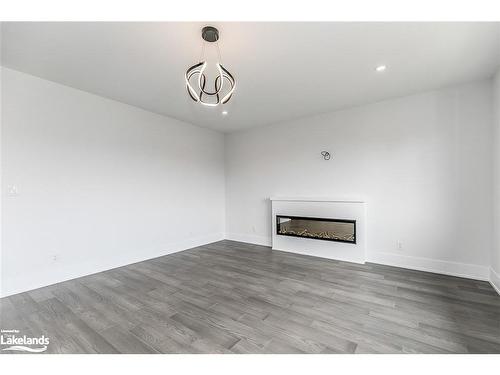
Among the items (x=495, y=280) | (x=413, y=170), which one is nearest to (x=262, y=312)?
(x=495, y=280)

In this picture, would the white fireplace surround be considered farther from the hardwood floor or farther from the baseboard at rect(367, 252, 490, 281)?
the hardwood floor

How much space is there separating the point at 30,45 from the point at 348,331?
4132mm

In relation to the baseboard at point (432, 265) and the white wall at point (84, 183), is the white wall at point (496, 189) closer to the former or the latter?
the baseboard at point (432, 265)

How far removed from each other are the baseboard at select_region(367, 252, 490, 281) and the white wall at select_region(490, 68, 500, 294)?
0.16 m

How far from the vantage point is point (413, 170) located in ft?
11.5

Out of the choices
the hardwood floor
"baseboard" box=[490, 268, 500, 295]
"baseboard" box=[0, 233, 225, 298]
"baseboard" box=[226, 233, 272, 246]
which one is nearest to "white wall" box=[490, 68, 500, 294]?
"baseboard" box=[490, 268, 500, 295]

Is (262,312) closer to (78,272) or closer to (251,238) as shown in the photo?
(78,272)

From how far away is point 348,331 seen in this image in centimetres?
195

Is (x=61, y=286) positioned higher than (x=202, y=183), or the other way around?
(x=202, y=183)

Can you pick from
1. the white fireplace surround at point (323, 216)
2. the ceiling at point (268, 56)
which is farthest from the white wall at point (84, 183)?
the white fireplace surround at point (323, 216)

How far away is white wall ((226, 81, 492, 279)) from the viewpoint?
10.2 ft
